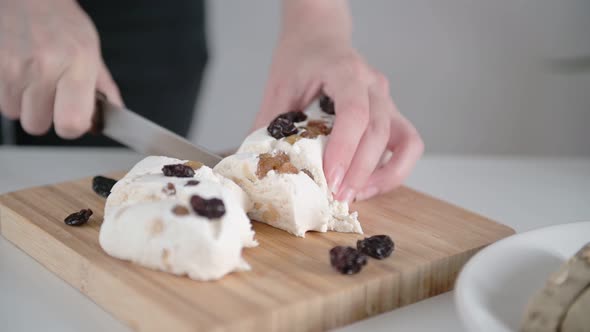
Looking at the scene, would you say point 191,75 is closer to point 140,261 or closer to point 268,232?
point 268,232

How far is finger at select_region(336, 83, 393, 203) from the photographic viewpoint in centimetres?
195

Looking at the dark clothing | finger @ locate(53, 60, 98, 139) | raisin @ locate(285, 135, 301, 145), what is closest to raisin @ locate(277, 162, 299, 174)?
raisin @ locate(285, 135, 301, 145)

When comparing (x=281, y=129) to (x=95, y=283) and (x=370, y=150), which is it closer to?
(x=370, y=150)

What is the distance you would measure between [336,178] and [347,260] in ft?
1.29

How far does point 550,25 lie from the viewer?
4.27m

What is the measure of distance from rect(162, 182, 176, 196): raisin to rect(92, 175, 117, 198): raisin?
0.43 metres

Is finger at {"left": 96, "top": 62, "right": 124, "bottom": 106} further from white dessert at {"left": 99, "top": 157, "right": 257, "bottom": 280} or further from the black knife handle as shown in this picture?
white dessert at {"left": 99, "top": 157, "right": 257, "bottom": 280}

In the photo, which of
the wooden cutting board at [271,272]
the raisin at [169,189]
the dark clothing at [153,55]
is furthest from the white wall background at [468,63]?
the raisin at [169,189]

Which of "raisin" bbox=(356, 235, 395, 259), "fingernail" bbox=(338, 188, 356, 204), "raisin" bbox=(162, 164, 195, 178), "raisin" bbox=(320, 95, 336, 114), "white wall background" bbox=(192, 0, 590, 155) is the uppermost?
"raisin" bbox=(320, 95, 336, 114)

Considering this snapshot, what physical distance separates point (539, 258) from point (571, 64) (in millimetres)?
3139

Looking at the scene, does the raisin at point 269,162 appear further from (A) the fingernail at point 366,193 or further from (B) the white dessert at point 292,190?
(A) the fingernail at point 366,193

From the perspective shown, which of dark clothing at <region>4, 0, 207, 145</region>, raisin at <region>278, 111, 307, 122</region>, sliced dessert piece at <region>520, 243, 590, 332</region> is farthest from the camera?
dark clothing at <region>4, 0, 207, 145</region>

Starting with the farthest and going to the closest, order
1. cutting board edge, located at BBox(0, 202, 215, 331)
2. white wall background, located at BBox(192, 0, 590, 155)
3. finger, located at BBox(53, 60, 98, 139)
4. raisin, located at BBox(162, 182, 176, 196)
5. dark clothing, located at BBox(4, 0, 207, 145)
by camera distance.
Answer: white wall background, located at BBox(192, 0, 590, 155)
dark clothing, located at BBox(4, 0, 207, 145)
finger, located at BBox(53, 60, 98, 139)
raisin, located at BBox(162, 182, 176, 196)
cutting board edge, located at BBox(0, 202, 215, 331)

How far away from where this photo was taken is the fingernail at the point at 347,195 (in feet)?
6.31
